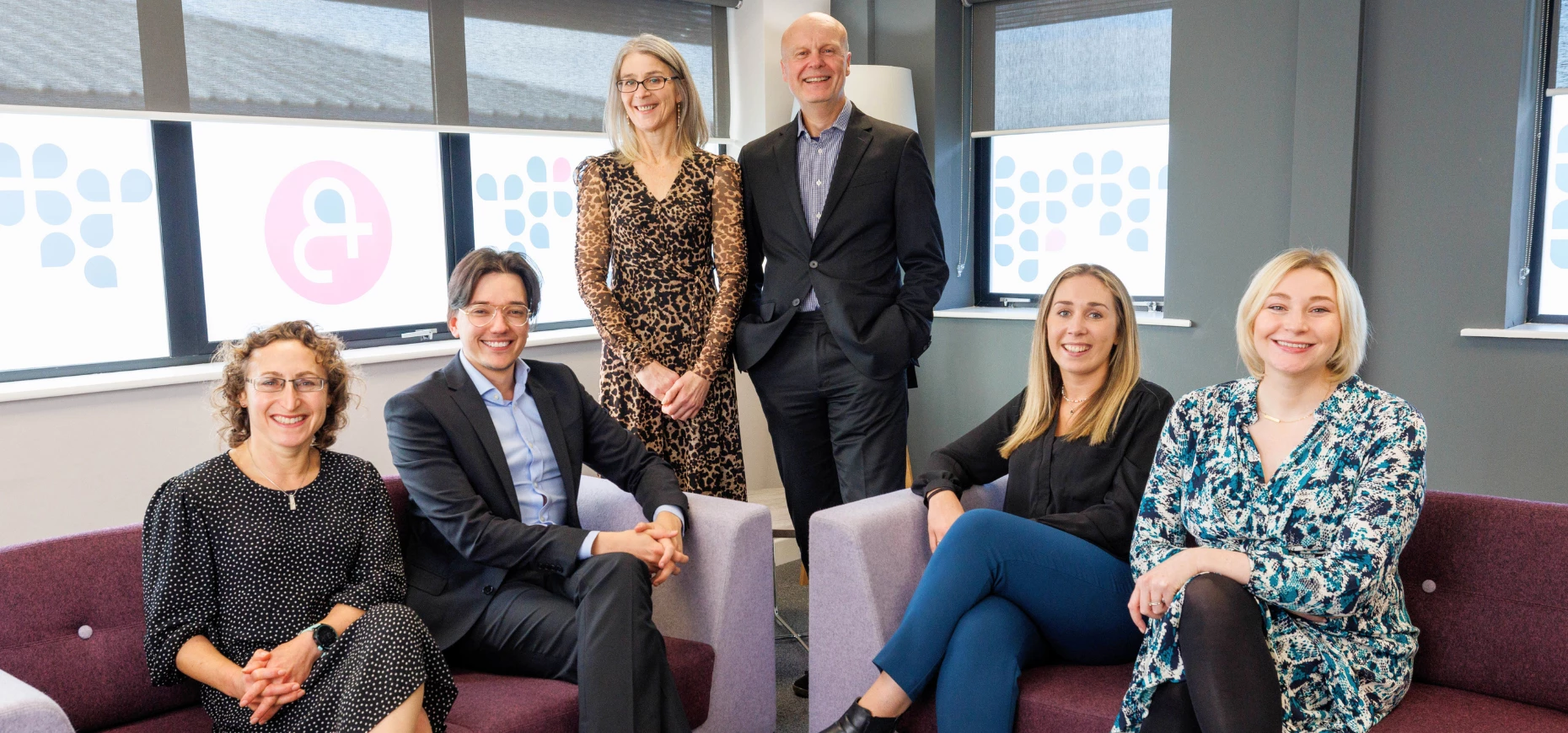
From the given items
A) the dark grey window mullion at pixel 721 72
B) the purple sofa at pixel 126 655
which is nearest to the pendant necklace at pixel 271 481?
the purple sofa at pixel 126 655

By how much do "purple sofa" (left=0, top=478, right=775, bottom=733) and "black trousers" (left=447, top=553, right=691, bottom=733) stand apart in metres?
0.05

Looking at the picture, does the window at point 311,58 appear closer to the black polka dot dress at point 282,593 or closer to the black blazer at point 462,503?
the black blazer at point 462,503

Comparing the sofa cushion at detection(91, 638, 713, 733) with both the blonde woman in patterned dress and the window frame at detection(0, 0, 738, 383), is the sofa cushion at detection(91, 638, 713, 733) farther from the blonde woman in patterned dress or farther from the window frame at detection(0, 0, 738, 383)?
the window frame at detection(0, 0, 738, 383)

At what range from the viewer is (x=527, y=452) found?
234 centimetres

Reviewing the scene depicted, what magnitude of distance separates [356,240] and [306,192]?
240mm

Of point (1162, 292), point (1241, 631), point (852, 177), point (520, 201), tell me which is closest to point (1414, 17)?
point (1162, 292)

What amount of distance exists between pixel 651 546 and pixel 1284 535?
1.16 metres

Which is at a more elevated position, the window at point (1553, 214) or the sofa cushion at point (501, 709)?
the window at point (1553, 214)

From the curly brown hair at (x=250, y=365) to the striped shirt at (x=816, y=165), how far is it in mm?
1113

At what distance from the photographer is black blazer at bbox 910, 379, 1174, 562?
7.36 ft

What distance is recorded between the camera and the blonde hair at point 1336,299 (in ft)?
6.47

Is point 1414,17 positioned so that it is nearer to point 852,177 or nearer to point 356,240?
point 852,177

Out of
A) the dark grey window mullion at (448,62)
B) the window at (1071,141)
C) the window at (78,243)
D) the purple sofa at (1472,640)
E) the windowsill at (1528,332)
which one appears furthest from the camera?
the window at (1071,141)

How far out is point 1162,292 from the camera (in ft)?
14.7
